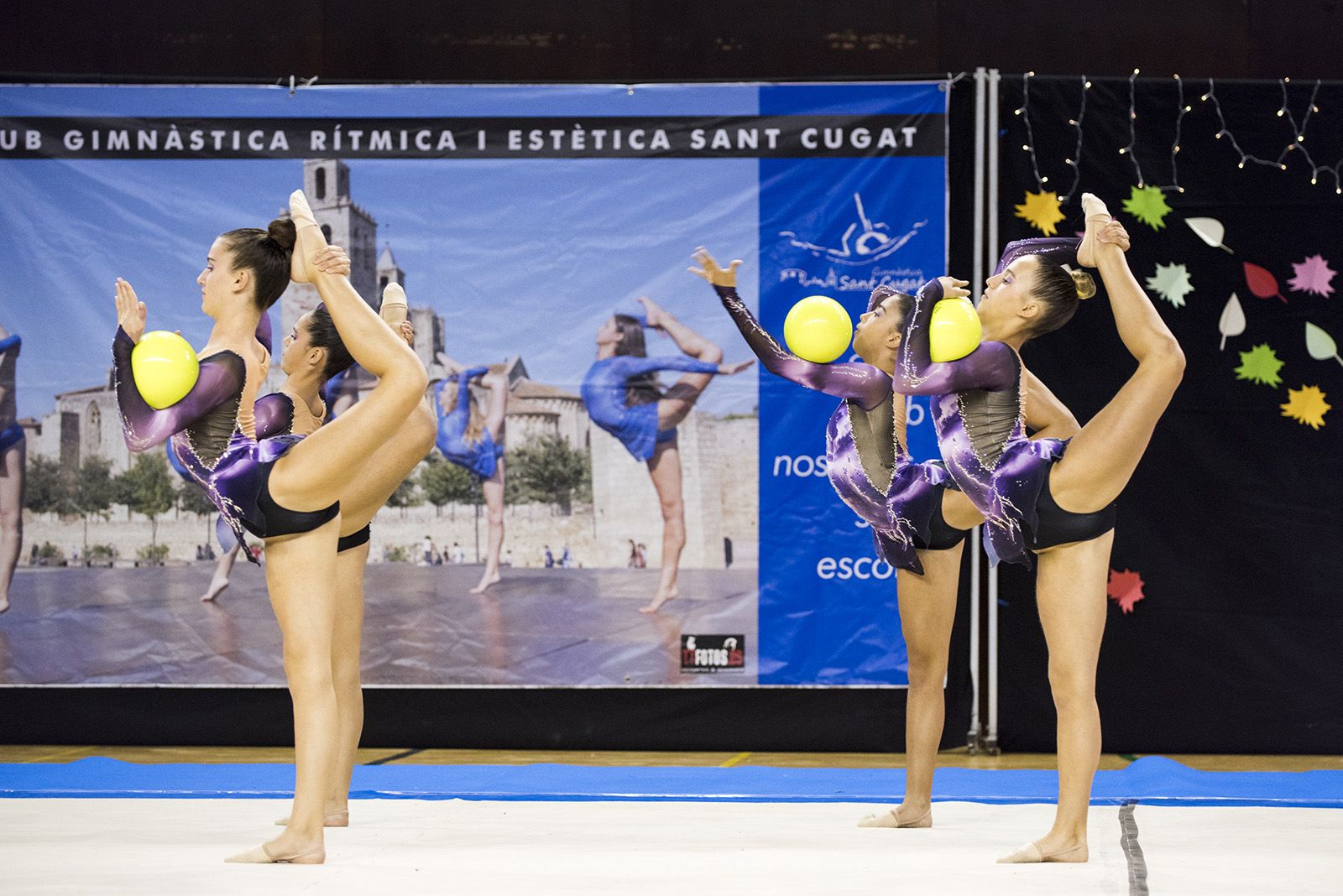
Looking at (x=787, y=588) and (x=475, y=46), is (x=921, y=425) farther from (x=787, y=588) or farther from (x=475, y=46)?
(x=475, y=46)

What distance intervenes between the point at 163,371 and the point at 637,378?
276 centimetres

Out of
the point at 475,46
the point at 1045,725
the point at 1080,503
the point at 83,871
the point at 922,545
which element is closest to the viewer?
the point at 83,871

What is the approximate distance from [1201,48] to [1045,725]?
2.79 metres

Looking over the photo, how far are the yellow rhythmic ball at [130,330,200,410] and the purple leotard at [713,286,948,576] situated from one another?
1.40 m

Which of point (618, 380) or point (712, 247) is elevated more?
point (712, 247)

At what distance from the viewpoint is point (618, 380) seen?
5.43 meters

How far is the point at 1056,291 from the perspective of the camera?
3221mm

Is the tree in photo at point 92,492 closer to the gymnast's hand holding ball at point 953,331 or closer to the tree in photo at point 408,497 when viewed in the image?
the tree in photo at point 408,497

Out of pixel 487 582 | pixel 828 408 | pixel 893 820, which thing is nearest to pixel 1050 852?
pixel 893 820

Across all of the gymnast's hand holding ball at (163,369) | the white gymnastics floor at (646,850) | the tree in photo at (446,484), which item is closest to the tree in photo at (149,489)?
the tree in photo at (446,484)

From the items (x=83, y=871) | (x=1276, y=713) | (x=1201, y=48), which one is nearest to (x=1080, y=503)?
(x=83, y=871)

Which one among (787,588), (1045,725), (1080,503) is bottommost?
(1045,725)

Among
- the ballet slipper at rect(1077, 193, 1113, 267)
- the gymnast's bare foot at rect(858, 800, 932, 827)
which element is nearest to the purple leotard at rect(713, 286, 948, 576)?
the gymnast's bare foot at rect(858, 800, 932, 827)

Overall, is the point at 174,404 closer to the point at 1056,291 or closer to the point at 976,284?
the point at 1056,291
